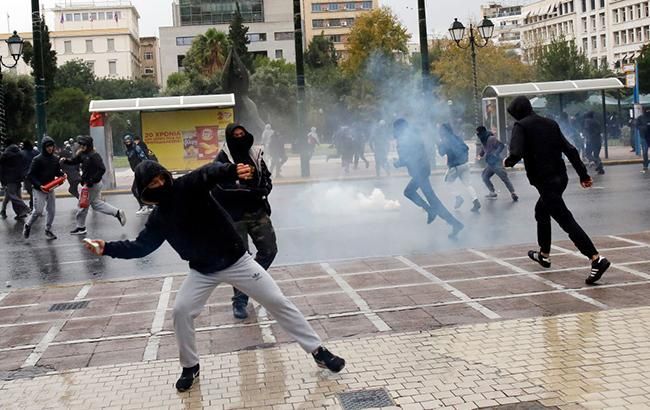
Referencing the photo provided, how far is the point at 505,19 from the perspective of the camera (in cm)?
15512

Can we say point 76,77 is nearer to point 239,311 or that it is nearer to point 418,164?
point 418,164

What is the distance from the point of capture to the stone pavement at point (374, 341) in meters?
5.27

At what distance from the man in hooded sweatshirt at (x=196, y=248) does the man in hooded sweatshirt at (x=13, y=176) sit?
12.9 m

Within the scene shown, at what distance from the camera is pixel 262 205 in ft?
23.9

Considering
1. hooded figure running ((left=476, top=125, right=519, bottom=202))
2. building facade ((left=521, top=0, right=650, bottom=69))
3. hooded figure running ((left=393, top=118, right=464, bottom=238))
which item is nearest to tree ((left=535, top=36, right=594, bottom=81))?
building facade ((left=521, top=0, right=650, bottom=69))

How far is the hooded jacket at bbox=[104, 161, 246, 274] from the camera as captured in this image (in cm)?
529

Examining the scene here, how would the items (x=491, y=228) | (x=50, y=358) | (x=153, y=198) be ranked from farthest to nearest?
(x=491, y=228)
(x=50, y=358)
(x=153, y=198)

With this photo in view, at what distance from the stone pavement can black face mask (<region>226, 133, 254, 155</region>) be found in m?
1.52

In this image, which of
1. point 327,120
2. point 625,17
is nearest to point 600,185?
point 327,120

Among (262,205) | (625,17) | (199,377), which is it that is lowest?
(199,377)

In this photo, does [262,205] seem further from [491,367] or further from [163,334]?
[491,367]

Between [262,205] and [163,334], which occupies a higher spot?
[262,205]

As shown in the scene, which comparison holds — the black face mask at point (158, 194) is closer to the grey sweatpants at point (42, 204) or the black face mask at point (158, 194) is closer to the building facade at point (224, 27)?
the grey sweatpants at point (42, 204)

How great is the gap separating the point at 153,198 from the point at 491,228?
8.05m
